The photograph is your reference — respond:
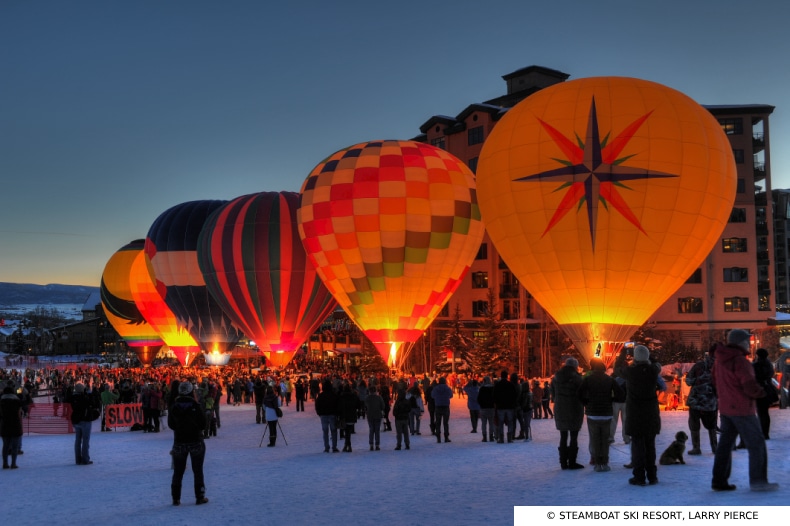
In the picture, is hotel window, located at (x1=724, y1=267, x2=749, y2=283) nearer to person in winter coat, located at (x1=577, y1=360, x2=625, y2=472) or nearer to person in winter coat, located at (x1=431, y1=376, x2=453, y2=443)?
person in winter coat, located at (x1=431, y1=376, x2=453, y2=443)

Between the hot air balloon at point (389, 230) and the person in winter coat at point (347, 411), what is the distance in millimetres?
17646

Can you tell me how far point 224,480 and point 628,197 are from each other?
51.0 feet

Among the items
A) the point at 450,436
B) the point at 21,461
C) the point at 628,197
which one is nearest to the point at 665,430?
the point at 450,436

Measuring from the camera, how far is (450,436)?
58.5ft

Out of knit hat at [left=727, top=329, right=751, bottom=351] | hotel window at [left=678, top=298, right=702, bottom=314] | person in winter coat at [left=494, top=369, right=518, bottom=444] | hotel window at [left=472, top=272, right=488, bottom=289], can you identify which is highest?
hotel window at [left=472, top=272, right=488, bottom=289]

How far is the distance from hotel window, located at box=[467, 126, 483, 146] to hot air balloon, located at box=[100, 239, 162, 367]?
26.6 meters

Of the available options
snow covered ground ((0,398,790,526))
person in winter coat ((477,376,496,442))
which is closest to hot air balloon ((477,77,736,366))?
snow covered ground ((0,398,790,526))

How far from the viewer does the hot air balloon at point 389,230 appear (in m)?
33.2

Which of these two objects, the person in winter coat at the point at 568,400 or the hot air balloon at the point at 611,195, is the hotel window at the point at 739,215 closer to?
the hot air balloon at the point at 611,195

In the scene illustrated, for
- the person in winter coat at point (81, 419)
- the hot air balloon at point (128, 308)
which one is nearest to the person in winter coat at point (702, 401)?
the person in winter coat at point (81, 419)

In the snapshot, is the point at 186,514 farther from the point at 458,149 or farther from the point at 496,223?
the point at 458,149

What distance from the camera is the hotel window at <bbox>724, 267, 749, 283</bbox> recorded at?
5784 cm

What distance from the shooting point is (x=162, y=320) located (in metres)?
56.2

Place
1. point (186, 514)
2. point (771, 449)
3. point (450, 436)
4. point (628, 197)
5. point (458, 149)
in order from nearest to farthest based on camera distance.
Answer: point (186, 514) → point (771, 449) → point (450, 436) → point (628, 197) → point (458, 149)
